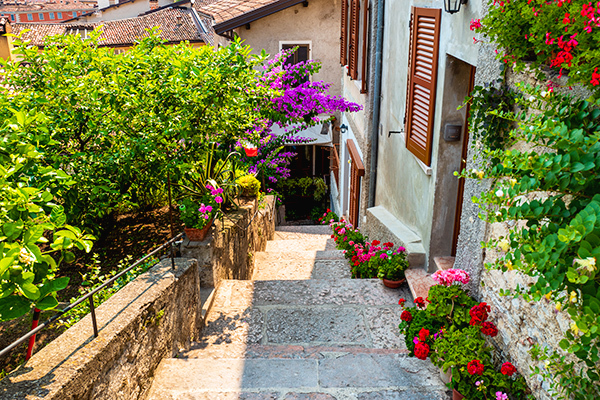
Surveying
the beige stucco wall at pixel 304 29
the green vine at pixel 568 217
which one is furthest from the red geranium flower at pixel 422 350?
the beige stucco wall at pixel 304 29

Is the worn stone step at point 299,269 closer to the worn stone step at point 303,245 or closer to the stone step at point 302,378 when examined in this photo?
the worn stone step at point 303,245

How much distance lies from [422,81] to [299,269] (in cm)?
359

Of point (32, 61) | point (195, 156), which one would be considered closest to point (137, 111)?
point (195, 156)

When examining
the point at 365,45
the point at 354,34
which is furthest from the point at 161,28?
the point at 365,45

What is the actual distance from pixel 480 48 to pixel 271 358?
119 inches

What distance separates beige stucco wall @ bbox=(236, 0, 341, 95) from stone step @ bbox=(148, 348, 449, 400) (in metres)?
11.8

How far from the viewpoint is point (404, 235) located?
20.2 ft

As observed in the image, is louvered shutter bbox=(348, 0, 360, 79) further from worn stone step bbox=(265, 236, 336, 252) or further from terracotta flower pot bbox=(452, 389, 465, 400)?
terracotta flower pot bbox=(452, 389, 465, 400)

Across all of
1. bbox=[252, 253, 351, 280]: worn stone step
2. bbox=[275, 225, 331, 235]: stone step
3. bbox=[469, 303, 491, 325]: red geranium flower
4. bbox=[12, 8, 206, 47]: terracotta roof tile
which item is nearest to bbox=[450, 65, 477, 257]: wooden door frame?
bbox=[469, 303, 491, 325]: red geranium flower

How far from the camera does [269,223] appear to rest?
10859 millimetres

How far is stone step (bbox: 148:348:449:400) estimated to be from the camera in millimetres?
3521

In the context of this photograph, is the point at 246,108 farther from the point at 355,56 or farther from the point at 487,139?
the point at 355,56

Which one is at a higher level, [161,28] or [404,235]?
[161,28]

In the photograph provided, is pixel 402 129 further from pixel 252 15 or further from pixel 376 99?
pixel 252 15
